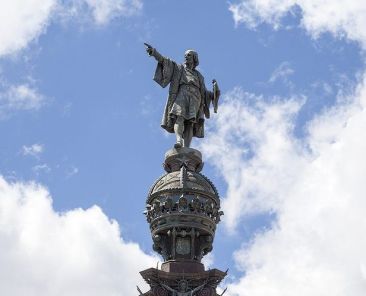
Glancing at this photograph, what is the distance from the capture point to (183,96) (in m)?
23.6

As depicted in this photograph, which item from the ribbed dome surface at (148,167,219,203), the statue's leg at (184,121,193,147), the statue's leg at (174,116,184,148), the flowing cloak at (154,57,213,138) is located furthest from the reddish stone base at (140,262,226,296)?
the flowing cloak at (154,57,213,138)

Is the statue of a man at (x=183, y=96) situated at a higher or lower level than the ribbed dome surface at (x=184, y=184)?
higher

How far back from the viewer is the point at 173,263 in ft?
66.9

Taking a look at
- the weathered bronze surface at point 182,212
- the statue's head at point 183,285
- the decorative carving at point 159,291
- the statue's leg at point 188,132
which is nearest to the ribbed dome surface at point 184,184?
the weathered bronze surface at point 182,212

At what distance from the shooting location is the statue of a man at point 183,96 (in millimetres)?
23359

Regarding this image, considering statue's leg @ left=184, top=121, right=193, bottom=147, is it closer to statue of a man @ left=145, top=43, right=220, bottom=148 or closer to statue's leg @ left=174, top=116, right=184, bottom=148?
statue of a man @ left=145, top=43, right=220, bottom=148

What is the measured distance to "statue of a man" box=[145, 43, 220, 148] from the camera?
2336 centimetres

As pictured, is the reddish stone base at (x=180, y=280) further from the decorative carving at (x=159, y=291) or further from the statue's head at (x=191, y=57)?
the statue's head at (x=191, y=57)

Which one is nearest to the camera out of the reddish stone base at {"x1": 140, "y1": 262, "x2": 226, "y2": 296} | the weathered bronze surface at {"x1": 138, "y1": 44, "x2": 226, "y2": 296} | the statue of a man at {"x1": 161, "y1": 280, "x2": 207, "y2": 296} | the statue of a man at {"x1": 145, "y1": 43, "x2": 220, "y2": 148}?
the statue of a man at {"x1": 161, "y1": 280, "x2": 207, "y2": 296}

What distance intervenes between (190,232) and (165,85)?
5131 millimetres

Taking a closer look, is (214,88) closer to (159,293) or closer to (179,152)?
(179,152)

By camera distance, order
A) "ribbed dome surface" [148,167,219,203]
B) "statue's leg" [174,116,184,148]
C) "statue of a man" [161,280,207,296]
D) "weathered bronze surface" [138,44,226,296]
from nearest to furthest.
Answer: "statue of a man" [161,280,207,296] → "weathered bronze surface" [138,44,226,296] → "ribbed dome surface" [148,167,219,203] → "statue's leg" [174,116,184,148]

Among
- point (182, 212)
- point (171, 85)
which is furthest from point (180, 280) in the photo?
point (171, 85)

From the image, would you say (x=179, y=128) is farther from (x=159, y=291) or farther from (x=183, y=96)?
(x=159, y=291)
